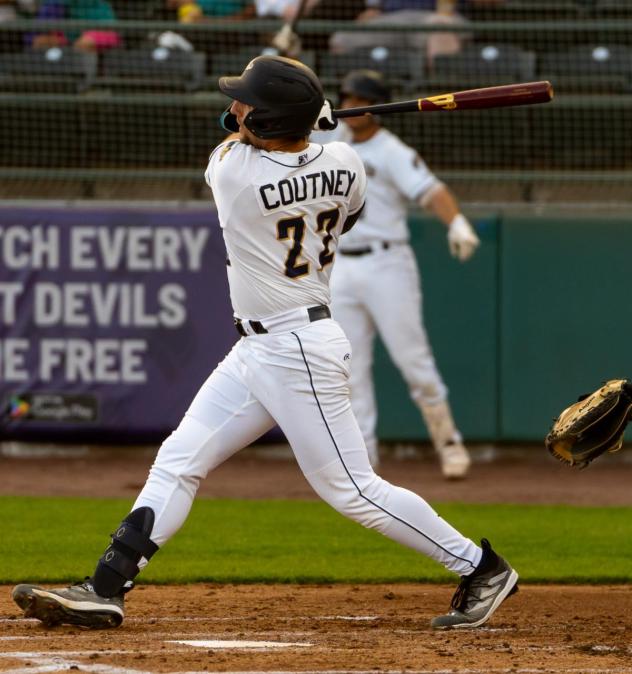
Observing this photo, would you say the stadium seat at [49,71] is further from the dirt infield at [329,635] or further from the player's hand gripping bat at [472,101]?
the player's hand gripping bat at [472,101]

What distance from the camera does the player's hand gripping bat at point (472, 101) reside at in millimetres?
4680

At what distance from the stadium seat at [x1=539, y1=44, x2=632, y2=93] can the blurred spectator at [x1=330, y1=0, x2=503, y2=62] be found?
0.73 metres

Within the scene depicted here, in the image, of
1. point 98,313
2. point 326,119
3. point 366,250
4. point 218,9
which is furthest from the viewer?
point 218,9

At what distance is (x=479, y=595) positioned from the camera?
4.59 meters

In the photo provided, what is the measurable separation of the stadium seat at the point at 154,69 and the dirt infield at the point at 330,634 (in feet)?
17.5

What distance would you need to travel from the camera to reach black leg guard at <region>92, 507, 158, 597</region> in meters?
4.39

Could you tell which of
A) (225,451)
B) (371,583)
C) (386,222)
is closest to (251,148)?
(225,451)

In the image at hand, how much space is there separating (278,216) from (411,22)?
6.43m

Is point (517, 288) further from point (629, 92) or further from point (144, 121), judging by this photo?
point (144, 121)

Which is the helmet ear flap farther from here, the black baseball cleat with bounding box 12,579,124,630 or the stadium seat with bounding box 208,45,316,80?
the stadium seat with bounding box 208,45,316,80

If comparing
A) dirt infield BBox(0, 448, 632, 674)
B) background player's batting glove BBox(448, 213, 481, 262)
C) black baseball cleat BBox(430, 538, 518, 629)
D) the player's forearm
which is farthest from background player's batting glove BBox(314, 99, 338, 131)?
the player's forearm

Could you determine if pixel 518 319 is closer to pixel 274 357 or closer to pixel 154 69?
pixel 154 69

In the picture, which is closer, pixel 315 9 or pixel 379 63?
pixel 379 63

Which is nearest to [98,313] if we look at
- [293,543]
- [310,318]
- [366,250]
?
[366,250]
